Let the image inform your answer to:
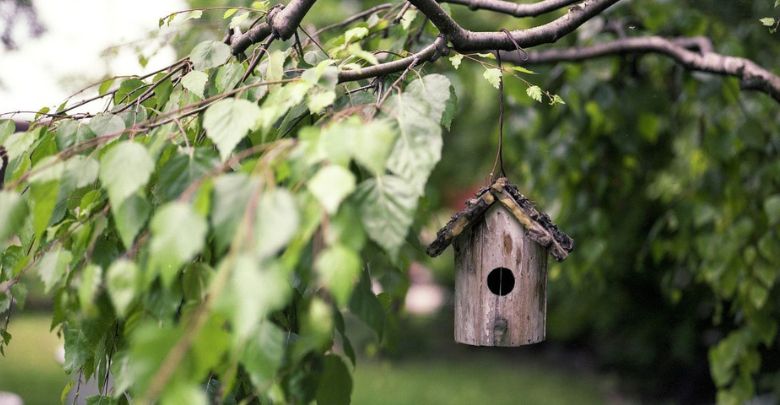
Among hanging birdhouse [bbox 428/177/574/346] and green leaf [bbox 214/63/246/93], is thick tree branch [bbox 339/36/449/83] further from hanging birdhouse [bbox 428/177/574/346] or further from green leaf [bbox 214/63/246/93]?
hanging birdhouse [bbox 428/177/574/346]

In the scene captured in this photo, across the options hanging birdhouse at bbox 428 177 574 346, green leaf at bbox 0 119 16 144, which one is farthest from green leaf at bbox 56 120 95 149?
hanging birdhouse at bbox 428 177 574 346

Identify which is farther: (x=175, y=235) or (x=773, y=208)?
(x=773, y=208)

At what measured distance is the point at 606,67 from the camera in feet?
9.36

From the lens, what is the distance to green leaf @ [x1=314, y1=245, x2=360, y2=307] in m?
0.70

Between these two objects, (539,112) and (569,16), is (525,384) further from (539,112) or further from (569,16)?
(569,16)

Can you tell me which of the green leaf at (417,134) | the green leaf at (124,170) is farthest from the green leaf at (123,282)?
the green leaf at (417,134)

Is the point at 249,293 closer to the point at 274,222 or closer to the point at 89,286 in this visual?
the point at 274,222

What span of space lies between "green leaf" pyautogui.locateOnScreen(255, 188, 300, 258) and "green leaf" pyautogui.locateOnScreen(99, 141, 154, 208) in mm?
236

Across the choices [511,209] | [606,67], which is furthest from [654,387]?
[511,209]

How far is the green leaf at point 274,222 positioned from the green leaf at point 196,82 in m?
0.53

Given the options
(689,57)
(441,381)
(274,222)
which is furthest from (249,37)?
(441,381)

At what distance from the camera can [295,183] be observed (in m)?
0.87

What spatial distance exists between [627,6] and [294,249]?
2492 millimetres

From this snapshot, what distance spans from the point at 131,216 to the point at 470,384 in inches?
214
